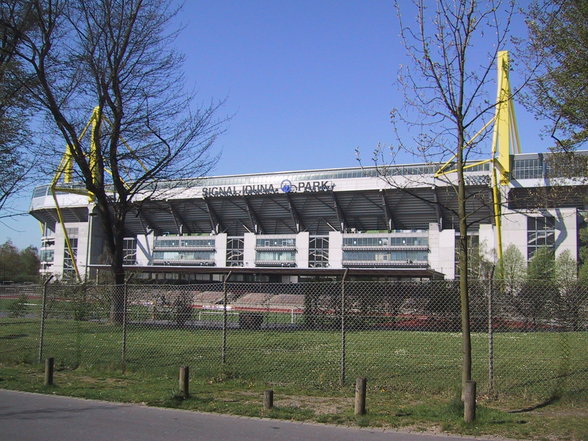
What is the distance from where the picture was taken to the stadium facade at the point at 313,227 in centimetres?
6518

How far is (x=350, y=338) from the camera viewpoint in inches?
666

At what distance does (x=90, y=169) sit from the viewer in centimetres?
2047

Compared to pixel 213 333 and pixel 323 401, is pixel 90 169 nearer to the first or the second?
pixel 213 333

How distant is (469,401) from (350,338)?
9758mm

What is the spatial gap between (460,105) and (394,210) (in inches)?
2703

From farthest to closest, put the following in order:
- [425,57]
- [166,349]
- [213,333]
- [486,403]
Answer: [213,333] → [166,349] → [486,403] → [425,57]

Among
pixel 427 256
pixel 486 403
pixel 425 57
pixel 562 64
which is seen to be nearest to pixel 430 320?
pixel 486 403

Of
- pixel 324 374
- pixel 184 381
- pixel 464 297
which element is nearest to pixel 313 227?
pixel 324 374

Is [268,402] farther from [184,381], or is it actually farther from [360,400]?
[184,381]

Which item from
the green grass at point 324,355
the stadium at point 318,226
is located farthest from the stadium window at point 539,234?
the green grass at point 324,355

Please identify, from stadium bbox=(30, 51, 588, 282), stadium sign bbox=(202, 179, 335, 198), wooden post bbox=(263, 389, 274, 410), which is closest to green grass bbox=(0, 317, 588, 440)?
wooden post bbox=(263, 389, 274, 410)

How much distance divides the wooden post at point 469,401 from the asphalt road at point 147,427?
559 mm

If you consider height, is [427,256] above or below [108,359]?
above

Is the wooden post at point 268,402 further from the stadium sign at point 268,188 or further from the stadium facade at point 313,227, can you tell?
the stadium sign at point 268,188
